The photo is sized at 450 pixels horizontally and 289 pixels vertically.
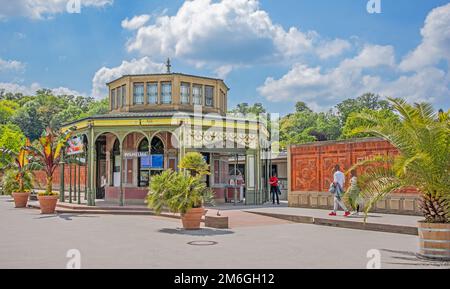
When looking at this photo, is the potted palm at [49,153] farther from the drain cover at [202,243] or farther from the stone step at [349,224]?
the drain cover at [202,243]

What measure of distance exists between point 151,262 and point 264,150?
16.9 m

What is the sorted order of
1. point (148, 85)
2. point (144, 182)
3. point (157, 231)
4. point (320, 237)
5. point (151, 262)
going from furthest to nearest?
point (148, 85) < point (144, 182) < point (157, 231) < point (320, 237) < point (151, 262)

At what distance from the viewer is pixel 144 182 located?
23.6 metres

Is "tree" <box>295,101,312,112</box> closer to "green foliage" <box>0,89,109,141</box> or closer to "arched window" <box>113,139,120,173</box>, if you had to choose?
"green foliage" <box>0,89,109,141</box>

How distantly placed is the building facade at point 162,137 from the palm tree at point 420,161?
43.5ft

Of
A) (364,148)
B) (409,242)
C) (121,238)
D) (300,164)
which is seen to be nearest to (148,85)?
(300,164)

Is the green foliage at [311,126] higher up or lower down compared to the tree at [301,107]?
lower down

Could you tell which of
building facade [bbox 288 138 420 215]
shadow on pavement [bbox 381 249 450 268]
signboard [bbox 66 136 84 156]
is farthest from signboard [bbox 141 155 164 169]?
shadow on pavement [bbox 381 249 450 268]

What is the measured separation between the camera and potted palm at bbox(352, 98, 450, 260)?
914 centimetres

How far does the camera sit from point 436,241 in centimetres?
911

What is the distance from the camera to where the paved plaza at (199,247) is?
8.57 metres

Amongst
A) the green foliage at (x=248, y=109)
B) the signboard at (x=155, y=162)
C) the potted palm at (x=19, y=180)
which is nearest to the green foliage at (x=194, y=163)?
the signboard at (x=155, y=162)

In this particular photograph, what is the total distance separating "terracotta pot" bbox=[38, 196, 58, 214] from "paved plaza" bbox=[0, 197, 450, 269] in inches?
141
